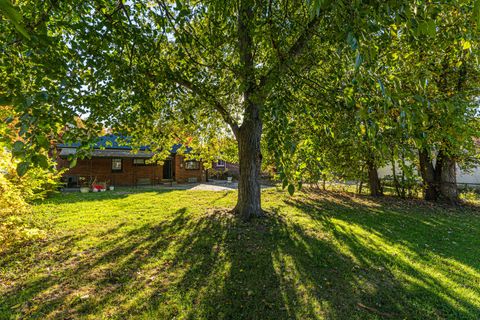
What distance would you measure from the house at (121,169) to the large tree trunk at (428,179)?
45.7 feet

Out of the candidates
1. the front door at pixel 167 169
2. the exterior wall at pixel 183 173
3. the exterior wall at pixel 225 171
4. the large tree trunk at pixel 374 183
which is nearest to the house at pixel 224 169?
the exterior wall at pixel 225 171

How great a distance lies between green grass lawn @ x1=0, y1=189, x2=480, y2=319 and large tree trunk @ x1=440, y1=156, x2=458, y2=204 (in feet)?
14.6

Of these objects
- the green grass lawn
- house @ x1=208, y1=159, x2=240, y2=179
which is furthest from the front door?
the green grass lawn

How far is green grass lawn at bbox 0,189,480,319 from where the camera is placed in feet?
10.8

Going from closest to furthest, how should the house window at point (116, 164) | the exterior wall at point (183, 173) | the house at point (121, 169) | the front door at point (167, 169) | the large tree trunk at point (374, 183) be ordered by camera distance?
1. the large tree trunk at point (374, 183)
2. the house at point (121, 169)
3. the house window at point (116, 164)
4. the exterior wall at point (183, 173)
5. the front door at point (167, 169)

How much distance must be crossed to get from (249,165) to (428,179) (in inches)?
438

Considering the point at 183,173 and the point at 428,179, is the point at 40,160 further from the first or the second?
the point at 183,173

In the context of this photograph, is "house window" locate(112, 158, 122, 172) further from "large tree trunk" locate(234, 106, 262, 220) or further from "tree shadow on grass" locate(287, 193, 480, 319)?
"large tree trunk" locate(234, 106, 262, 220)

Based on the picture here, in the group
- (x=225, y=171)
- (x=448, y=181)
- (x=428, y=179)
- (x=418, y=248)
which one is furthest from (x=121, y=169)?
(x=448, y=181)

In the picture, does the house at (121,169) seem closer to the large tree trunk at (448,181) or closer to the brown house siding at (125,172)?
the brown house siding at (125,172)

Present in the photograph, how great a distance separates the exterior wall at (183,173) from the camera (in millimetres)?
21277

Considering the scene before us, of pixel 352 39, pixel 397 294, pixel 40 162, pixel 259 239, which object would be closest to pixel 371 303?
pixel 397 294

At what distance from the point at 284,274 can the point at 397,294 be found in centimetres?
179

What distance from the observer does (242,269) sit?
4379 millimetres
